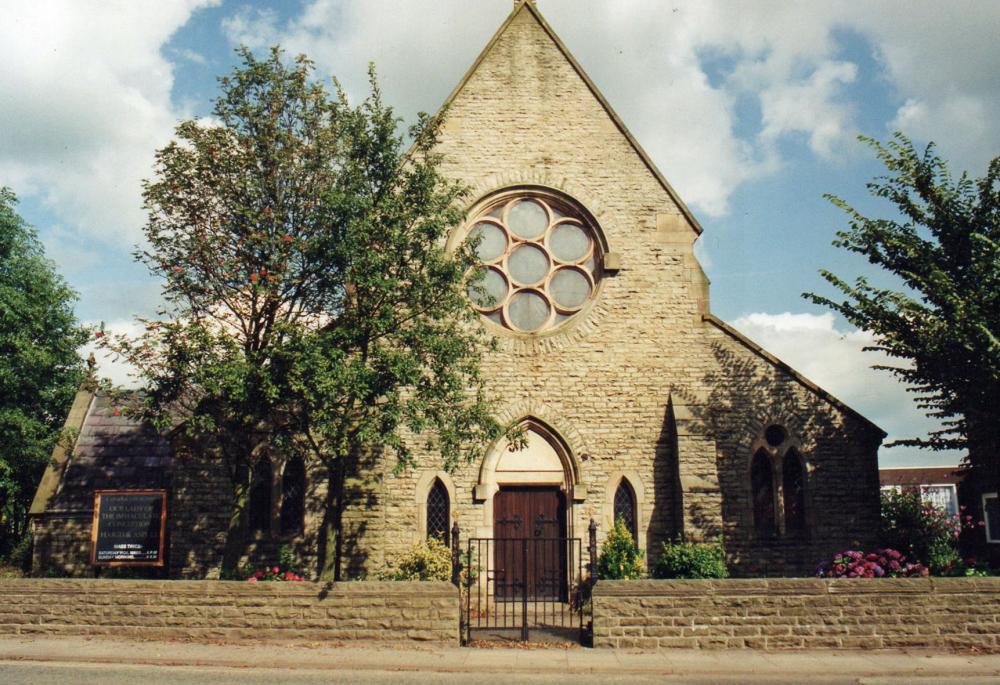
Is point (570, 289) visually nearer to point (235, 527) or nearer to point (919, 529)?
point (235, 527)

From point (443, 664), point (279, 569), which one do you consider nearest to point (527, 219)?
point (279, 569)

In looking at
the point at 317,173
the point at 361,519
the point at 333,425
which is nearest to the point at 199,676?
the point at 333,425

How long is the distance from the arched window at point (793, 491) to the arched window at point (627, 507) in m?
3.21

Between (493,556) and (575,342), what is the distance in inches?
190

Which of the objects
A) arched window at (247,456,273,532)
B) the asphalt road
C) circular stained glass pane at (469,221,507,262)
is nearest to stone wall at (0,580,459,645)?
the asphalt road

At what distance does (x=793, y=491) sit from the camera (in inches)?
688

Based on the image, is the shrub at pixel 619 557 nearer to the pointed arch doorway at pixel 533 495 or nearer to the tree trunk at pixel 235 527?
the pointed arch doorway at pixel 533 495

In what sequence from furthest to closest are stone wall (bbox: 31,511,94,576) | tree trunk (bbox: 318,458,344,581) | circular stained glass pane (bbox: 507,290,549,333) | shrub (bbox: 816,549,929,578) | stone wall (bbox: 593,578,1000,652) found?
stone wall (bbox: 31,511,94,576) < circular stained glass pane (bbox: 507,290,549,333) < tree trunk (bbox: 318,458,344,581) < shrub (bbox: 816,549,929,578) < stone wall (bbox: 593,578,1000,652)

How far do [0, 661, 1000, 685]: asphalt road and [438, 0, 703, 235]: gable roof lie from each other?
1023 centimetres

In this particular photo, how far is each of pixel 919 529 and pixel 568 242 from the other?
Result: 9.56 meters

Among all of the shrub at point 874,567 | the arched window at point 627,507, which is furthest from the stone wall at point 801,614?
the arched window at point 627,507

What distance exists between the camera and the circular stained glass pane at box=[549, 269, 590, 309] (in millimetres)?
18406

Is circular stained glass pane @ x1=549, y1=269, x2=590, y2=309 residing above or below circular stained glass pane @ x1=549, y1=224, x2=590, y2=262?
below

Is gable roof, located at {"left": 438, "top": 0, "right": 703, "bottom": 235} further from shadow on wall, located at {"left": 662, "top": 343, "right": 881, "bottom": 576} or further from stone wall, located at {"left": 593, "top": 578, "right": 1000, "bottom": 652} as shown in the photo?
stone wall, located at {"left": 593, "top": 578, "right": 1000, "bottom": 652}
